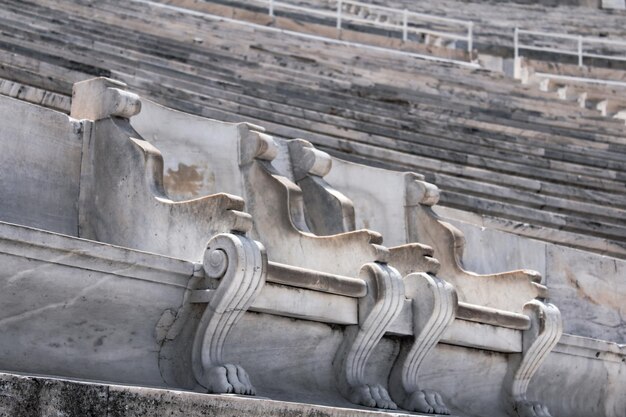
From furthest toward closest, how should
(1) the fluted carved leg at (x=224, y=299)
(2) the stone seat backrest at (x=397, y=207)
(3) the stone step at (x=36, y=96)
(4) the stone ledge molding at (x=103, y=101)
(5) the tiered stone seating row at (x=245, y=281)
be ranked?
1. (3) the stone step at (x=36, y=96)
2. (2) the stone seat backrest at (x=397, y=207)
3. (4) the stone ledge molding at (x=103, y=101)
4. (1) the fluted carved leg at (x=224, y=299)
5. (5) the tiered stone seating row at (x=245, y=281)

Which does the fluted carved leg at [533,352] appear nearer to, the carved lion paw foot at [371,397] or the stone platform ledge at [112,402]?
the carved lion paw foot at [371,397]

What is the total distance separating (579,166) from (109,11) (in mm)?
6433

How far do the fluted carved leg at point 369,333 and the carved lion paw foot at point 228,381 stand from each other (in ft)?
3.39

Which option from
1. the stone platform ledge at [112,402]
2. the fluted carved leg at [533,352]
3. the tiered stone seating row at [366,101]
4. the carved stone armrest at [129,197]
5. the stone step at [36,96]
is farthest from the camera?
the tiered stone seating row at [366,101]

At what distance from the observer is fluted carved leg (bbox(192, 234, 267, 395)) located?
5.96m

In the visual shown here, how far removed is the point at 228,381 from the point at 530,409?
282 cm

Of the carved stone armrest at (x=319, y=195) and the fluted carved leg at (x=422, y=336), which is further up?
the carved stone armrest at (x=319, y=195)

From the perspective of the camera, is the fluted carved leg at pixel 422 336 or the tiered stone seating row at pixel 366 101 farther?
the tiered stone seating row at pixel 366 101

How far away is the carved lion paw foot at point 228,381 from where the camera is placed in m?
5.90

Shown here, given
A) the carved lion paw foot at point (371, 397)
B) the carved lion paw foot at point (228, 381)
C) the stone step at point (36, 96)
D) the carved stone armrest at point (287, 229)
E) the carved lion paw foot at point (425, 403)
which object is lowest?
the carved lion paw foot at point (425, 403)

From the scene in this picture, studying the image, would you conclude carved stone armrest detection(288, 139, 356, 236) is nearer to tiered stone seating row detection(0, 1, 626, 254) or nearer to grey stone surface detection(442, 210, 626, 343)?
grey stone surface detection(442, 210, 626, 343)

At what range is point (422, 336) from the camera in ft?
23.9

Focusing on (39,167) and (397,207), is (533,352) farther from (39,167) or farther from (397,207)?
(39,167)

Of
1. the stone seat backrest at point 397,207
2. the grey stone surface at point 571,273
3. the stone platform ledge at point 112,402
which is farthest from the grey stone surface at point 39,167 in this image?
the grey stone surface at point 571,273
